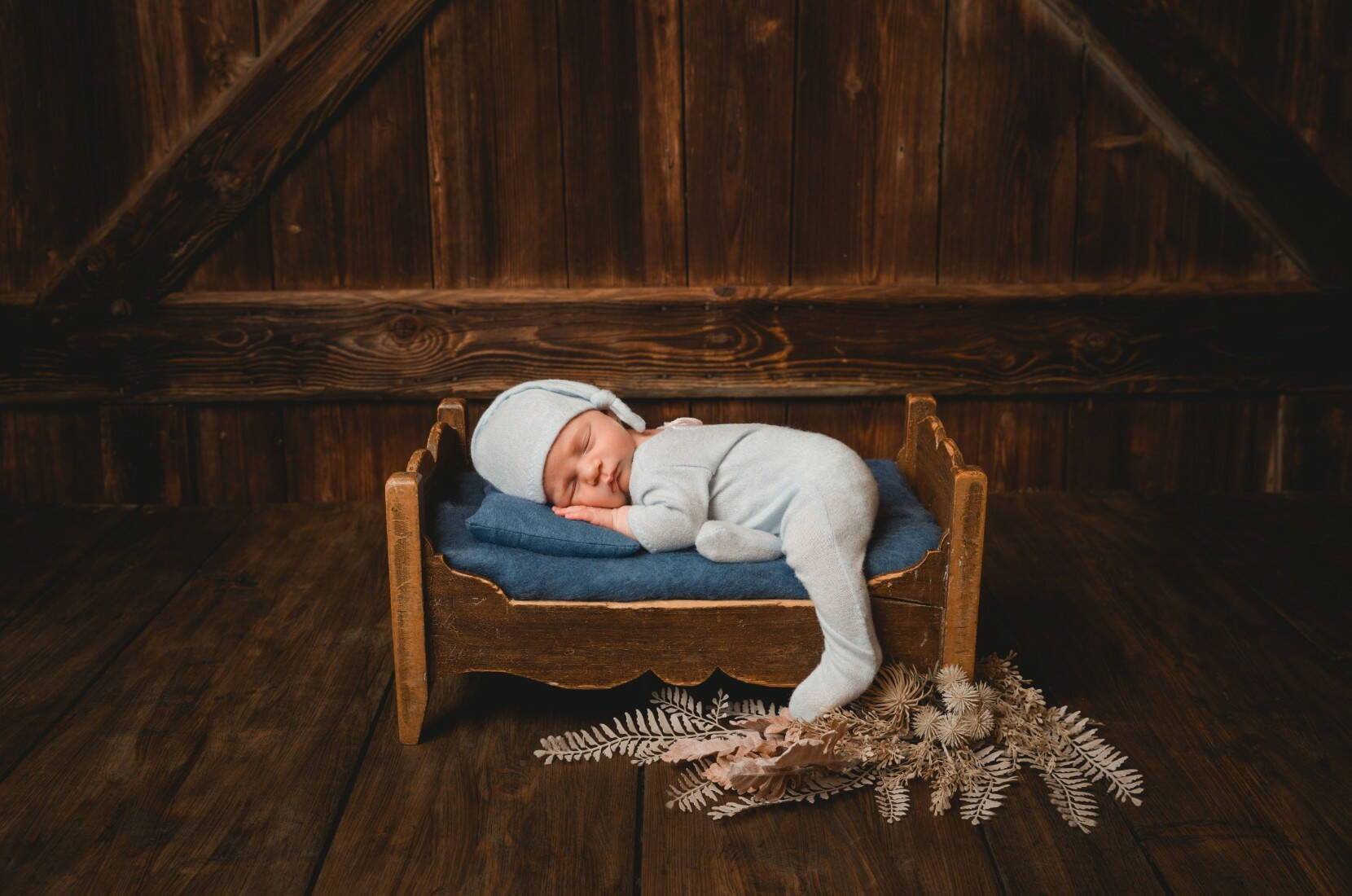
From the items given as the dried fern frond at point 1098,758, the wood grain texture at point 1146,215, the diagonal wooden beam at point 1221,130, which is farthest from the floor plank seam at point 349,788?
the diagonal wooden beam at point 1221,130

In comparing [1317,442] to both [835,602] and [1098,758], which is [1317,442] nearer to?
[1098,758]

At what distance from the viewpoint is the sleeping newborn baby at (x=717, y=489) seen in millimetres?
1989

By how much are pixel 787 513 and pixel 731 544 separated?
5.1 inches

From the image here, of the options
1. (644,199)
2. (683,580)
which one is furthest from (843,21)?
(683,580)

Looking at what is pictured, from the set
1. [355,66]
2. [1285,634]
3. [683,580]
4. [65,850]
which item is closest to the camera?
[65,850]

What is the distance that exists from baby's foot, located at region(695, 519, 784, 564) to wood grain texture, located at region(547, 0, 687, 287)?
1.38 metres

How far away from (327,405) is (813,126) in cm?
172

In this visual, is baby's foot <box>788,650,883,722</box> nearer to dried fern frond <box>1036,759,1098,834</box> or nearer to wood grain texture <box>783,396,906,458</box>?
dried fern frond <box>1036,759,1098,834</box>

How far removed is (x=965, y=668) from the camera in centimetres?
204

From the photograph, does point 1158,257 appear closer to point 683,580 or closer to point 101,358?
point 683,580

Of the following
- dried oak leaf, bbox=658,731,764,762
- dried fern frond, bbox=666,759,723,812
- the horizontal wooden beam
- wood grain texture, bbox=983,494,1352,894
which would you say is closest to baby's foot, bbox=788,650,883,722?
dried oak leaf, bbox=658,731,764,762

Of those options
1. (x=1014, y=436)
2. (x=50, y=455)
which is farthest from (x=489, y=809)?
(x=50, y=455)

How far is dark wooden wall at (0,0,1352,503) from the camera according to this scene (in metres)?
3.10

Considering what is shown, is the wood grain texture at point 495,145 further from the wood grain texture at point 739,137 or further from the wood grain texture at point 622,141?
the wood grain texture at point 739,137
